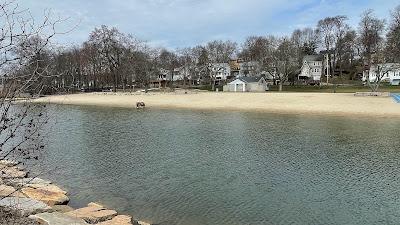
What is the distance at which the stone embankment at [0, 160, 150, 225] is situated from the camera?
8.84 meters

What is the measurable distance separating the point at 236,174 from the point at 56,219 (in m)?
8.10

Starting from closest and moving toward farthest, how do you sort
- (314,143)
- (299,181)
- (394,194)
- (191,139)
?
(394,194) → (299,181) → (314,143) → (191,139)

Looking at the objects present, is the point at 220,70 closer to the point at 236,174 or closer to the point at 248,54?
the point at 248,54

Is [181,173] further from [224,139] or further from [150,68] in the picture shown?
[150,68]

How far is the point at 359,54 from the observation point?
9081 cm

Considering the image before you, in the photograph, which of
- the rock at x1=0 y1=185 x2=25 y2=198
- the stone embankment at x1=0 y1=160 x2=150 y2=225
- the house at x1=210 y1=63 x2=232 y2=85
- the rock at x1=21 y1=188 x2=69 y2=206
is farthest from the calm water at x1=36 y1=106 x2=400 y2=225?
the house at x1=210 y1=63 x2=232 y2=85

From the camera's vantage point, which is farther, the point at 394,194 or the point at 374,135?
the point at 374,135

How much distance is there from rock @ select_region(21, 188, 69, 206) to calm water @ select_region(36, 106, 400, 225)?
15.9 inches

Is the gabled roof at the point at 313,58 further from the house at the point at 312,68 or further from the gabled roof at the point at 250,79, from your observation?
the gabled roof at the point at 250,79

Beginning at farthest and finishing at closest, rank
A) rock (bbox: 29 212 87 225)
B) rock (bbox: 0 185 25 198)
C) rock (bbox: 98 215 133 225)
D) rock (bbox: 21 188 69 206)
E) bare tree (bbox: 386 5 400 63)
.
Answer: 1. bare tree (bbox: 386 5 400 63)
2. rock (bbox: 21 188 69 206)
3. rock (bbox: 0 185 25 198)
4. rock (bbox: 98 215 133 225)
5. rock (bbox: 29 212 87 225)

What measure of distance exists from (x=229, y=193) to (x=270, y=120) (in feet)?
76.4

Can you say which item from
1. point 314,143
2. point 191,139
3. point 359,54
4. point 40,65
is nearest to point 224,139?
point 191,139

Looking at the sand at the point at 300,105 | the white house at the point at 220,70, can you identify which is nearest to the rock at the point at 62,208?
the sand at the point at 300,105

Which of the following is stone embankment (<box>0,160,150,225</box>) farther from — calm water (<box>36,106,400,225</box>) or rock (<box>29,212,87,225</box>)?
calm water (<box>36,106,400,225</box>)
